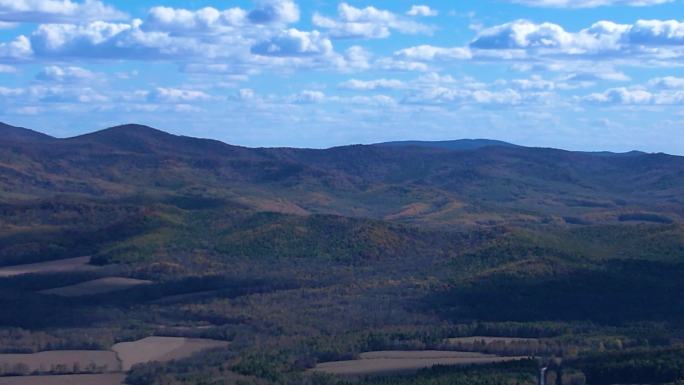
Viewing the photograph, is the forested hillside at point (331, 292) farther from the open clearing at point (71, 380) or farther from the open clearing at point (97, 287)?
the open clearing at point (71, 380)

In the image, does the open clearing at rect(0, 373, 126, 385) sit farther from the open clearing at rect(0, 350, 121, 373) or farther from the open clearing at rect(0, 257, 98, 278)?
the open clearing at rect(0, 257, 98, 278)

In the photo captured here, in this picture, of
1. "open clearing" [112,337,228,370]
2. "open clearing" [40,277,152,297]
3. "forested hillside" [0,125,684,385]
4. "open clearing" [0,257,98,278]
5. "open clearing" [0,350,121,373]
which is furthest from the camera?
"open clearing" [0,257,98,278]

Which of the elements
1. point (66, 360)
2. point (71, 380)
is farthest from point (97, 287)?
point (71, 380)

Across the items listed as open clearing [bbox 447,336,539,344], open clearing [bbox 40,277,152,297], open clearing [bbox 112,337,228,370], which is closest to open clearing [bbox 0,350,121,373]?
open clearing [bbox 112,337,228,370]

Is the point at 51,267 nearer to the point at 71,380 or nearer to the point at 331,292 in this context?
the point at 331,292

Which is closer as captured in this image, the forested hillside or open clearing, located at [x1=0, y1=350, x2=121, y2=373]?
the forested hillside

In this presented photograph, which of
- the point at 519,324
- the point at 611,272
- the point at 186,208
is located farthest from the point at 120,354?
the point at 186,208

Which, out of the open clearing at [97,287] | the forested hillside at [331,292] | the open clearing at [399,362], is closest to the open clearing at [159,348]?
the forested hillside at [331,292]
